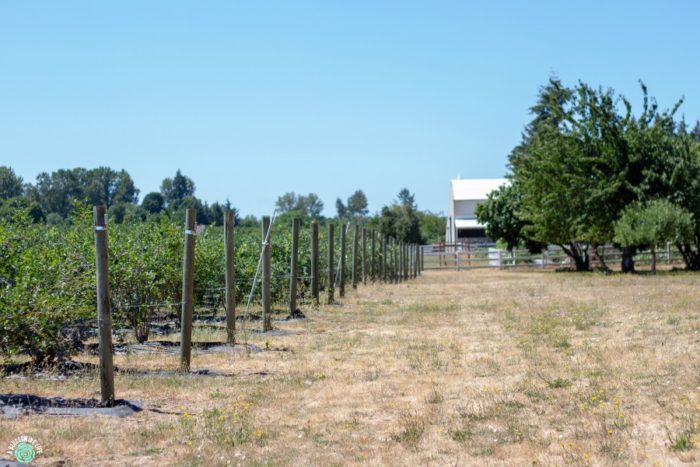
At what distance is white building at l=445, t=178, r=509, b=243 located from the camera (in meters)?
85.6

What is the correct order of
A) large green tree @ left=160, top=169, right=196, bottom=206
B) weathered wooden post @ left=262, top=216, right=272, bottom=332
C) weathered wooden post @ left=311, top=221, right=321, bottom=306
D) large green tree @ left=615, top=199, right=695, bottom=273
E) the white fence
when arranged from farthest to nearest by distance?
large green tree @ left=160, top=169, right=196, bottom=206, the white fence, large green tree @ left=615, top=199, right=695, bottom=273, weathered wooden post @ left=311, top=221, right=321, bottom=306, weathered wooden post @ left=262, top=216, right=272, bottom=332

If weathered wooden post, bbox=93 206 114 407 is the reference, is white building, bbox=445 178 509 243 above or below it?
above

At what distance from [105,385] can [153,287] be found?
220 inches

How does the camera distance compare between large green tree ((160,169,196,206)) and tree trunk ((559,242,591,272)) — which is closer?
tree trunk ((559,242,591,272))

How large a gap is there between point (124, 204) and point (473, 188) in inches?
1666

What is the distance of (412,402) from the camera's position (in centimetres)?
837

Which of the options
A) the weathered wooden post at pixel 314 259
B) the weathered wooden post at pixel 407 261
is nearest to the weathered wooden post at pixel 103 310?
the weathered wooden post at pixel 314 259

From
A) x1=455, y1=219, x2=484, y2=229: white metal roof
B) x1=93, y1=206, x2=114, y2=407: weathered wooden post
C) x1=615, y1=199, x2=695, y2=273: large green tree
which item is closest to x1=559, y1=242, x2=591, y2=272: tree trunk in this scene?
x1=615, y1=199, x2=695, y2=273: large green tree

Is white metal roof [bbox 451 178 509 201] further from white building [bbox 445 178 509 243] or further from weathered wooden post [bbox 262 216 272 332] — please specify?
weathered wooden post [bbox 262 216 272 332]

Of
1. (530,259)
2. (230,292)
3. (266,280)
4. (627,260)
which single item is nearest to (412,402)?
(230,292)

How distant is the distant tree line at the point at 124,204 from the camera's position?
2033 centimetres

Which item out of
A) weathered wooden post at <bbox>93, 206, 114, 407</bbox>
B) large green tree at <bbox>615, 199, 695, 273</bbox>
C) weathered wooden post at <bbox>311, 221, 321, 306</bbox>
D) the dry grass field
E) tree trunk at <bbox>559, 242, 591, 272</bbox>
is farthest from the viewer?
tree trunk at <bbox>559, 242, 591, 272</bbox>

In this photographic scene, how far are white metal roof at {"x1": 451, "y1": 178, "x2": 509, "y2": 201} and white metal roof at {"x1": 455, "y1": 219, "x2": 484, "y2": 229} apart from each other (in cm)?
276

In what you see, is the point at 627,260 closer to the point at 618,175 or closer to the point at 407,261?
the point at 618,175
